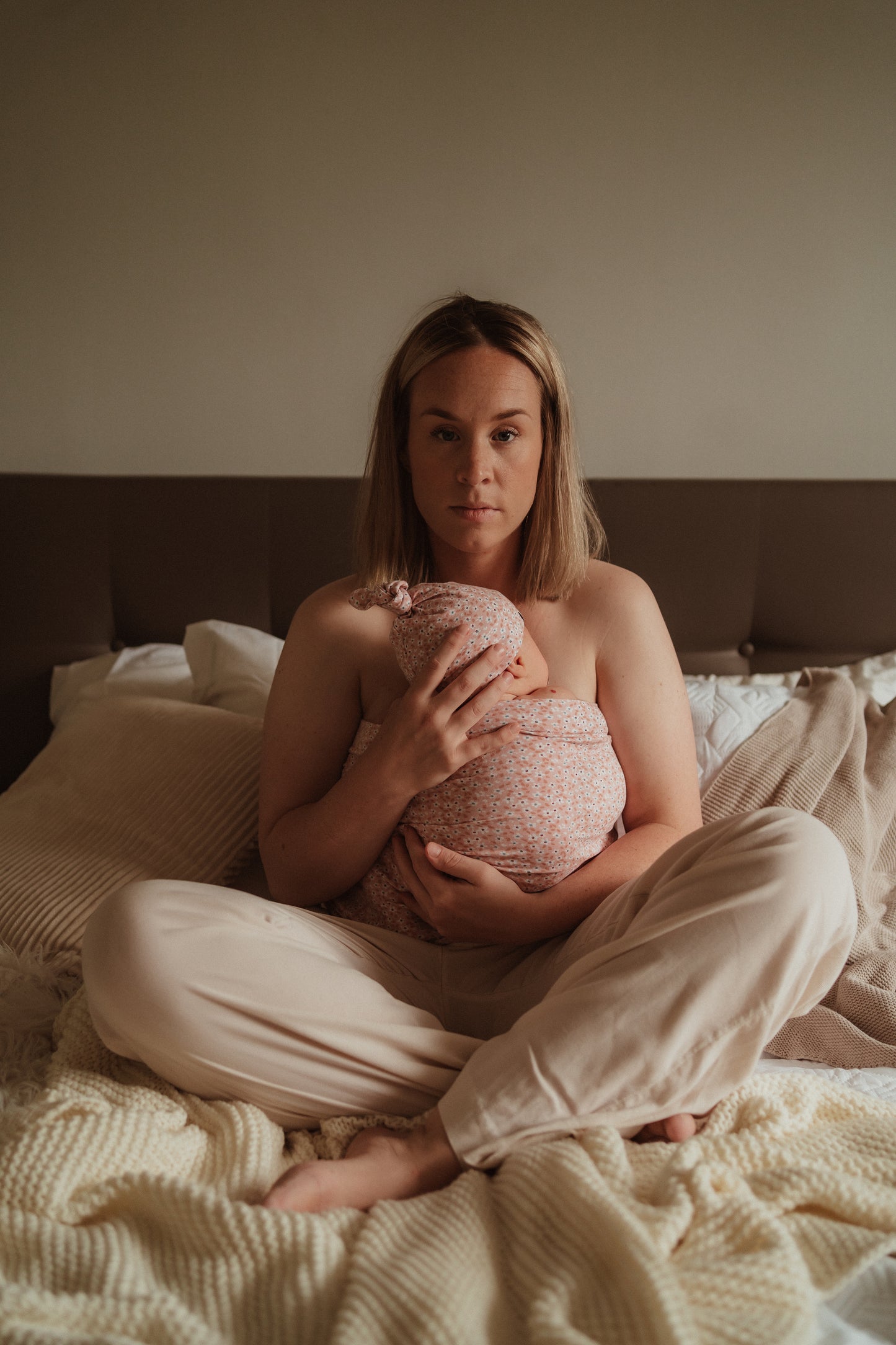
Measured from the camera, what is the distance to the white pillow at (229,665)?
1.72 metres

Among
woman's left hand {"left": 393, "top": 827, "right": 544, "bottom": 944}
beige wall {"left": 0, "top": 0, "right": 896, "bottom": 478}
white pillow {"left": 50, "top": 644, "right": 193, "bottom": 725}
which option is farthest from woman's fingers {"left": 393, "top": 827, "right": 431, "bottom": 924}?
beige wall {"left": 0, "top": 0, "right": 896, "bottom": 478}

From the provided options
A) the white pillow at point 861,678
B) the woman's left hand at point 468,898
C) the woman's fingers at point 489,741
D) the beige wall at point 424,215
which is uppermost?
the beige wall at point 424,215

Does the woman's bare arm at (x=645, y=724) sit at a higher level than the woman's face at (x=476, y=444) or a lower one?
lower

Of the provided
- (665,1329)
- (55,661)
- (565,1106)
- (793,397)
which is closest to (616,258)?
(793,397)

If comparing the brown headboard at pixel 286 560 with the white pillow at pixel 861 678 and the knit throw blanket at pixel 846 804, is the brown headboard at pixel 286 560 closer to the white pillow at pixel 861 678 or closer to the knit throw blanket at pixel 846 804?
the white pillow at pixel 861 678

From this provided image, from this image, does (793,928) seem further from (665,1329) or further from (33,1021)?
(33,1021)

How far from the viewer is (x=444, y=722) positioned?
44.9 inches

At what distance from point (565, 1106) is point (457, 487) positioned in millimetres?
754

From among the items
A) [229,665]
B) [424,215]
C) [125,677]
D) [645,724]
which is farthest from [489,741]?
[424,215]

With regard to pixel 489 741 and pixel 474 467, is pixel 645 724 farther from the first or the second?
pixel 474 467

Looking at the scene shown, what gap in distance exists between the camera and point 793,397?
2.20 metres

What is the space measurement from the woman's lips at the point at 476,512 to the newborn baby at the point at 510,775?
14 cm

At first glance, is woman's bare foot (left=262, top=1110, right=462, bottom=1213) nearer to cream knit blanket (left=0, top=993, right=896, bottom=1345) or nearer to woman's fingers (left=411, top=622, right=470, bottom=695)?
cream knit blanket (left=0, top=993, right=896, bottom=1345)

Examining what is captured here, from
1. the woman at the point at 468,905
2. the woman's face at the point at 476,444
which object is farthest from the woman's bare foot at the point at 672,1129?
the woman's face at the point at 476,444
